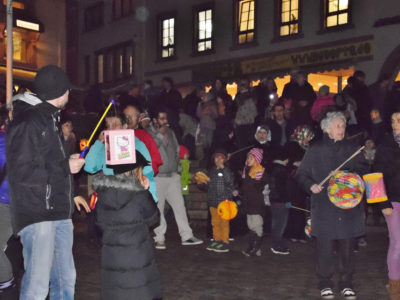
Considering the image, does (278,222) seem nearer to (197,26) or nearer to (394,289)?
(394,289)

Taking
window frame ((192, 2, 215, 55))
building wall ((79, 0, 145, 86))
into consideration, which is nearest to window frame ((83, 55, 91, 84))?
building wall ((79, 0, 145, 86))

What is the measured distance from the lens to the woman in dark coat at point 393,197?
6.65 m

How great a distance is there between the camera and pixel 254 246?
9336mm

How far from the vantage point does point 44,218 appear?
14.9 feet

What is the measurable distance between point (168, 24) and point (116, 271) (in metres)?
22.5

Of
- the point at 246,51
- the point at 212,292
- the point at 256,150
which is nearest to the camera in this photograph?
the point at 212,292

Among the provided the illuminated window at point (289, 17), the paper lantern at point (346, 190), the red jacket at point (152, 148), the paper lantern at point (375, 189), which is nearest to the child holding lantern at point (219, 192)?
the red jacket at point (152, 148)

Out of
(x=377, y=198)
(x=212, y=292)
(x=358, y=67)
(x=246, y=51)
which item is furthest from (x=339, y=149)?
(x=246, y=51)

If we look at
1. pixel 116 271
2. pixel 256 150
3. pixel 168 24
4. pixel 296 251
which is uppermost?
pixel 168 24

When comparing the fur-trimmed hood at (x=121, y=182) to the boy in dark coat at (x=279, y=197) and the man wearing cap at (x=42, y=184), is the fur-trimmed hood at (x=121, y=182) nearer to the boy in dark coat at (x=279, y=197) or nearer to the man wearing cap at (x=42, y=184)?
the man wearing cap at (x=42, y=184)

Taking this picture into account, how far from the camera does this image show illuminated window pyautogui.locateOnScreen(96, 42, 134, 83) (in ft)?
97.0

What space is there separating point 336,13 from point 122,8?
44.4ft

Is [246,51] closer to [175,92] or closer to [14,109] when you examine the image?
[175,92]

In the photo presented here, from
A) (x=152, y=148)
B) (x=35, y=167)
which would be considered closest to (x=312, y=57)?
(x=152, y=148)
